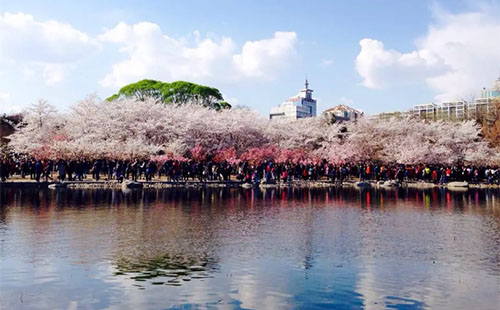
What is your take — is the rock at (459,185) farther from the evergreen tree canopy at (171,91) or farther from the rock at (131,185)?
the evergreen tree canopy at (171,91)

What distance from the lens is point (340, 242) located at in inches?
591

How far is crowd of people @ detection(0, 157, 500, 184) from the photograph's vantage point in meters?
39.2

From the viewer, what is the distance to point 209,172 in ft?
140

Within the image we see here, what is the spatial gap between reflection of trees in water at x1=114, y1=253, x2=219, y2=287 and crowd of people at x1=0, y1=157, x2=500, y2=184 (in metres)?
27.2

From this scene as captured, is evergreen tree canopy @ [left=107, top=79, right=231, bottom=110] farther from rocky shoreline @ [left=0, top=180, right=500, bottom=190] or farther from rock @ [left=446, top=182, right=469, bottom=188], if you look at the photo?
rock @ [left=446, top=182, right=469, bottom=188]

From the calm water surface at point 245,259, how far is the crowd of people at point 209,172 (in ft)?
55.0

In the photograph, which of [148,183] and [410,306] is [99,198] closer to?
[148,183]

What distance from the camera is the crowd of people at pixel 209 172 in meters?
39.2

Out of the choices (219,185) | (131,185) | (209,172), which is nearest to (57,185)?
(131,185)

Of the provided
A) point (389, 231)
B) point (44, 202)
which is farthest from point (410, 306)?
point (44, 202)

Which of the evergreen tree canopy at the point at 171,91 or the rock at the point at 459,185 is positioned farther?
the evergreen tree canopy at the point at 171,91

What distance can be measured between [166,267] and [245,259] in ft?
6.77

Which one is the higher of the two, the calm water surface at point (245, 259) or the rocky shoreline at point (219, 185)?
the rocky shoreline at point (219, 185)

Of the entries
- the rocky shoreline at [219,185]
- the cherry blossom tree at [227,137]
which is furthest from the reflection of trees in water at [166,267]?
the cherry blossom tree at [227,137]
